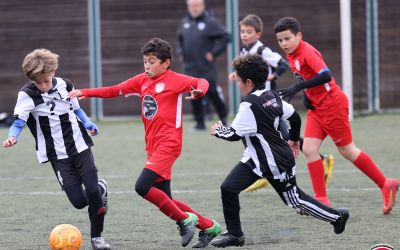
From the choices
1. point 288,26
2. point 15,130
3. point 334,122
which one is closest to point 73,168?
point 15,130

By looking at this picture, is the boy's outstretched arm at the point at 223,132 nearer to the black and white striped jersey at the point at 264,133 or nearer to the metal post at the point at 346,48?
the black and white striped jersey at the point at 264,133

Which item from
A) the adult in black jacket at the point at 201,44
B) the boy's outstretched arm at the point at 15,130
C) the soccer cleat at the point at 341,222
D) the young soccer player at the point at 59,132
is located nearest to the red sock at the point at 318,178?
the soccer cleat at the point at 341,222

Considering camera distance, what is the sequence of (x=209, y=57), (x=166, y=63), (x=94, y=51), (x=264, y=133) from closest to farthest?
(x=264, y=133)
(x=166, y=63)
(x=209, y=57)
(x=94, y=51)

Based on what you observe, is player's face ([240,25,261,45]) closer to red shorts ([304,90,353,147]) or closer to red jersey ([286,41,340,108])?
red jersey ([286,41,340,108])

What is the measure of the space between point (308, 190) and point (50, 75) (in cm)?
365

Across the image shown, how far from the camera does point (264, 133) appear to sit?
22.5 ft

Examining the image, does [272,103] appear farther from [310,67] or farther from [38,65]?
[38,65]

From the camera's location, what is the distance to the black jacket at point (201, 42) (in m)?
16.0

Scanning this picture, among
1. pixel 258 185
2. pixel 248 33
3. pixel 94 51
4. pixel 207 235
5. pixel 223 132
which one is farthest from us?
pixel 94 51

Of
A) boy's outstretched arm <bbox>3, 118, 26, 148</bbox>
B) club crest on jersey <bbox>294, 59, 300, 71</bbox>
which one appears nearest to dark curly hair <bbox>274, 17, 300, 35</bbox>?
club crest on jersey <bbox>294, 59, 300, 71</bbox>

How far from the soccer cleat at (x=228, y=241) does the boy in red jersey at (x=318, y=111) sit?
1665 mm

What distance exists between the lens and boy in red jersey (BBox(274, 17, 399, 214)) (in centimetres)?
834

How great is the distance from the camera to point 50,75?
703 cm

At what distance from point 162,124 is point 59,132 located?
2.58 ft
